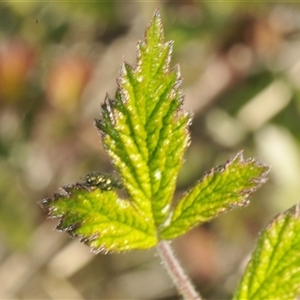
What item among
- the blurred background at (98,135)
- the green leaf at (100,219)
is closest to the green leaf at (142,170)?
the green leaf at (100,219)

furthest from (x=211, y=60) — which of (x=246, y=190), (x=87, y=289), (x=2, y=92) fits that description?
(x=246, y=190)

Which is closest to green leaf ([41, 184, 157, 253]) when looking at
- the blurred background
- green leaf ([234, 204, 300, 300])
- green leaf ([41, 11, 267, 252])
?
green leaf ([41, 11, 267, 252])

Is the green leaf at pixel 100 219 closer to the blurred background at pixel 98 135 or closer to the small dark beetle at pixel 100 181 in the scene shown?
the small dark beetle at pixel 100 181

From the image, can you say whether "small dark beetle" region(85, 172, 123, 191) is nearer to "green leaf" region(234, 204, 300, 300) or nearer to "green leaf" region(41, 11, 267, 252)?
"green leaf" region(41, 11, 267, 252)

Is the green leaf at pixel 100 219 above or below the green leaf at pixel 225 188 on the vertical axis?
above

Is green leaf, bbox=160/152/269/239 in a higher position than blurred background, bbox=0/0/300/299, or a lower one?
lower

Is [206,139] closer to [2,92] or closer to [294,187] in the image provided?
[294,187]
